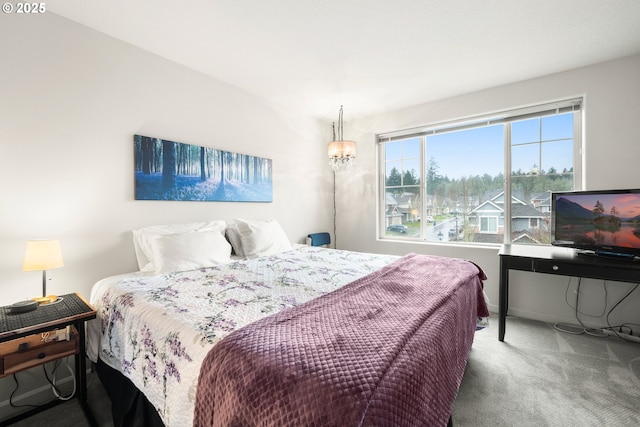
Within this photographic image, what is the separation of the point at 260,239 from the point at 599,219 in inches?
117

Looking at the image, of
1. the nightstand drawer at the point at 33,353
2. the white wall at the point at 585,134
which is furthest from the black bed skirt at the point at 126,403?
the white wall at the point at 585,134

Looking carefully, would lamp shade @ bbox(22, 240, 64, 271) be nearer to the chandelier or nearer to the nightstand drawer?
the nightstand drawer

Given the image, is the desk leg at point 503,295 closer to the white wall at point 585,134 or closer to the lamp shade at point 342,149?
the white wall at point 585,134

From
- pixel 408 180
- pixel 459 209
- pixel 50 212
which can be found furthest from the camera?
pixel 408 180

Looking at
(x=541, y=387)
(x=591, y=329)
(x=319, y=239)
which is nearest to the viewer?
(x=541, y=387)

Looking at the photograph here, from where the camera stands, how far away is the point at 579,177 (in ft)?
9.08

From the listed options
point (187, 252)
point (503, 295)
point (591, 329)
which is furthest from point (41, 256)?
point (591, 329)

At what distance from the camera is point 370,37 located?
2.16 meters

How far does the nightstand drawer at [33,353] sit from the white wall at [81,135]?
42 centimetres

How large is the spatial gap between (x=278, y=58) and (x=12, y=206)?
2.16 m

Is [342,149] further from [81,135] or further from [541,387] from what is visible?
[541,387]

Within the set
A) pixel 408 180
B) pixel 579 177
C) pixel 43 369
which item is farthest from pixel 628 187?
pixel 43 369

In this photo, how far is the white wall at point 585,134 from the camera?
2.48 m

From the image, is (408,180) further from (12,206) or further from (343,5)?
(12,206)
